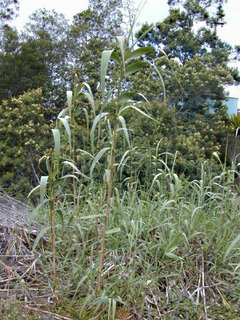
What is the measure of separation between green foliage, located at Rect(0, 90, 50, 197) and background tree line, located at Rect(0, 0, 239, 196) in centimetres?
2

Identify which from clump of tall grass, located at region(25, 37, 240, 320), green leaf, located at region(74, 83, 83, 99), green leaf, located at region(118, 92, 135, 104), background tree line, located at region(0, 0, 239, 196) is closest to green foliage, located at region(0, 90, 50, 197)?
background tree line, located at region(0, 0, 239, 196)

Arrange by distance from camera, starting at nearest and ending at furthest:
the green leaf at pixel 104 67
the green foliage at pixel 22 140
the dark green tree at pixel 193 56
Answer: the green leaf at pixel 104 67 < the green foliage at pixel 22 140 < the dark green tree at pixel 193 56

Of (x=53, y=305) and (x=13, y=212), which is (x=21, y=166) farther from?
(x=53, y=305)

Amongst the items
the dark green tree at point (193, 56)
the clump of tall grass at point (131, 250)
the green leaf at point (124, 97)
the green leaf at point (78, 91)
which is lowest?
the clump of tall grass at point (131, 250)

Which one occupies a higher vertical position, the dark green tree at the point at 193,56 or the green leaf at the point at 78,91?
the dark green tree at the point at 193,56

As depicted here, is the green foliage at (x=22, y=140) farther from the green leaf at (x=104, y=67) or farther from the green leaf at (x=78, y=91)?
the green leaf at (x=104, y=67)

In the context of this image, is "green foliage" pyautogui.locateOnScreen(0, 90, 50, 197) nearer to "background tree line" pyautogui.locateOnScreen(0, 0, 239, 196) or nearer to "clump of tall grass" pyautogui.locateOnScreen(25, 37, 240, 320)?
"background tree line" pyautogui.locateOnScreen(0, 0, 239, 196)

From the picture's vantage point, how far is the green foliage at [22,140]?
279 inches

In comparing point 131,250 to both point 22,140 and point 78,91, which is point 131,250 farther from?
Result: point 22,140

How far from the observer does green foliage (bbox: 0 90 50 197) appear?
23.2ft

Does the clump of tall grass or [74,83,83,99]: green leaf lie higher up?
[74,83,83,99]: green leaf

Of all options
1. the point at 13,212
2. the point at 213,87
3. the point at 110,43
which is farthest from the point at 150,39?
the point at 13,212

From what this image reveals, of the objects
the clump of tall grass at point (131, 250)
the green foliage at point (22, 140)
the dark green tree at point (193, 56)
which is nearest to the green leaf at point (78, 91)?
the clump of tall grass at point (131, 250)

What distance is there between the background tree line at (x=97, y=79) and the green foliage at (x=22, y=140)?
2 centimetres
